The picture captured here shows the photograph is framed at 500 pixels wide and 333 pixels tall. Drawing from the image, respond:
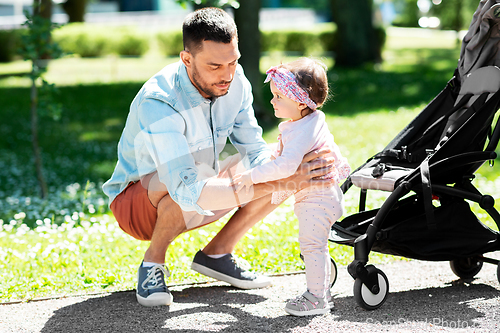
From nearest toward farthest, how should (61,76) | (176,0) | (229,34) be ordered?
1. (229,34)
2. (176,0)
3. (61,76)

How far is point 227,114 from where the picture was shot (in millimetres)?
3615

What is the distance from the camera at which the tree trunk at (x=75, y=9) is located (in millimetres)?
25859

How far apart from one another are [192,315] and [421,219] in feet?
4.49

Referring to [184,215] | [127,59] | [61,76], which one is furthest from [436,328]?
[127,59]

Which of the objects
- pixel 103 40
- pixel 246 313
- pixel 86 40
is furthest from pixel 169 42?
pixel 246 313

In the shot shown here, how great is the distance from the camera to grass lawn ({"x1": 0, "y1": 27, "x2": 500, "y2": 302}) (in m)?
3.98

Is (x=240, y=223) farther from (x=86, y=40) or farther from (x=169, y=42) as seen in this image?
(x=86, y=40)

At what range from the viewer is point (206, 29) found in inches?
124

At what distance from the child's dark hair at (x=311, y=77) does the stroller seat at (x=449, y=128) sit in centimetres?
62

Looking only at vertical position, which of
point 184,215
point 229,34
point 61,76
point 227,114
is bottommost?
point 61,76

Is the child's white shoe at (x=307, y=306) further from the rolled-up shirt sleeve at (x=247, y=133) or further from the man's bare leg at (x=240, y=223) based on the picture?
the rolled-up shirt sleeve at (x=247, y=133)

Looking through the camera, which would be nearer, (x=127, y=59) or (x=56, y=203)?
(x=56, y=203)

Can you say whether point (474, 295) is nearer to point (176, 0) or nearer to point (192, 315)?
point (192, 315)

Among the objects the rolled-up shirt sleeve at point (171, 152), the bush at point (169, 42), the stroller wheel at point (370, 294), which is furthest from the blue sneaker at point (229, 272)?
the bush at point (169, 42)
